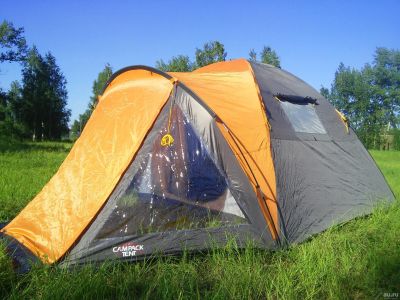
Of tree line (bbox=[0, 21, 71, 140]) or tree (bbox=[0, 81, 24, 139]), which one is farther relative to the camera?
tree line (bbox=[0, 21, 71, 140])

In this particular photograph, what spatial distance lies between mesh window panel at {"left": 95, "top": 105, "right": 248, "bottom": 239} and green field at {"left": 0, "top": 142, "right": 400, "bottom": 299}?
0.37 m

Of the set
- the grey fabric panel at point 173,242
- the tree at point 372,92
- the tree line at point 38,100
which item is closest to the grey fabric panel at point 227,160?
the grey fabric panel at point 173,242

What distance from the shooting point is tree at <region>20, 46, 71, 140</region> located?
1534 inches

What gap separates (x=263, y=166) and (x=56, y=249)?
2300mm

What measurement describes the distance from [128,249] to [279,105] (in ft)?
9.09

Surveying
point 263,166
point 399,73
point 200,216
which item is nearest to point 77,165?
point 200,216

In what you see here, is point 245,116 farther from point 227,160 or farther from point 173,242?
point 173,242

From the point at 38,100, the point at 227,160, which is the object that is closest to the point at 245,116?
the point at 227,160

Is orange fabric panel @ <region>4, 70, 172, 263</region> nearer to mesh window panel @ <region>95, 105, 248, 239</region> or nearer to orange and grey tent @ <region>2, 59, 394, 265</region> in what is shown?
orange and grey tent @ <region>2, 59, 394, 265</region>

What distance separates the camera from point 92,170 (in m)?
3.98

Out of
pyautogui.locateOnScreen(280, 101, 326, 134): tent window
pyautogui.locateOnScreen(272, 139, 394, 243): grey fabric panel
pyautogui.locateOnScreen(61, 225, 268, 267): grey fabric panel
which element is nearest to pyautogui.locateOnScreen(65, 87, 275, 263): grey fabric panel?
pyautogui.locateOnScreen(61, 225, 268, 267): grey fabric panel

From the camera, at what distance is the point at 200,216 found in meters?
3.80

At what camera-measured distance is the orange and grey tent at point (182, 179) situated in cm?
352

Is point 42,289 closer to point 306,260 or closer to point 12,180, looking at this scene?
point 306,260
